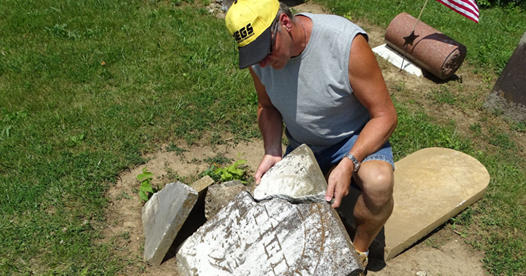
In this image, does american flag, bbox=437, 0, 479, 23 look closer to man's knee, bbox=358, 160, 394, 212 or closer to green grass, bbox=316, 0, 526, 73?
green grass, bbox=316, 0, 526, 73

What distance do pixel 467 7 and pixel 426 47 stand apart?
0.62 metres

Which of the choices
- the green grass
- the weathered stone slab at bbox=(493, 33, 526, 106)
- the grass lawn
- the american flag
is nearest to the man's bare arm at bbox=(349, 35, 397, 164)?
the grass lawn

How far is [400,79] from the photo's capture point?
5602mm

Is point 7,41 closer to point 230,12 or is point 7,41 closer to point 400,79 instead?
point 230,12

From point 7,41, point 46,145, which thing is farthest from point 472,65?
point 7,41

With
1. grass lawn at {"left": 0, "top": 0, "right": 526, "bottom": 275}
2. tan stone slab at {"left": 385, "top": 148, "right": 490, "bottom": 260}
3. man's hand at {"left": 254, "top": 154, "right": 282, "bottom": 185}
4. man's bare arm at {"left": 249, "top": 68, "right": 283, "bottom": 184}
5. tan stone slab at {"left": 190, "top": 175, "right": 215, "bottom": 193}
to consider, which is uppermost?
man's bare arm at {"left": 249, "top": 68, "right": 283, "bottom": 184}

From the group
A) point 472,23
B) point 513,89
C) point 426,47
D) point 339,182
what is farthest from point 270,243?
point 472,23

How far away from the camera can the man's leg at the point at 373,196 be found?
2539 mm

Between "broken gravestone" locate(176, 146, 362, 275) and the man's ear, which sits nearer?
"broken gravestone" locate(176, 146, 362, 275)

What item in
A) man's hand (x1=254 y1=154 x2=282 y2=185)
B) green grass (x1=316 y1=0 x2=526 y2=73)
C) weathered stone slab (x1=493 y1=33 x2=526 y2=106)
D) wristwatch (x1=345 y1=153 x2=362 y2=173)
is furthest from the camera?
green grass (x1=316 y1=0 x2=526 y2=73)

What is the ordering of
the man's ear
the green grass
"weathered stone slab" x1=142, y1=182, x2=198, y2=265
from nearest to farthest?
the man's ear, "weathered stone slab" x1=142, y1=182, x2=198, y2=265, the green grass

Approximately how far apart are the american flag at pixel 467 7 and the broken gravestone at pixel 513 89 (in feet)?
2.23

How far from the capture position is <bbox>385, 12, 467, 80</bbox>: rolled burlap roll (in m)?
5.37

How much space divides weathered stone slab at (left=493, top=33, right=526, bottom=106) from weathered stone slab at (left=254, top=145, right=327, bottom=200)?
3340mm
